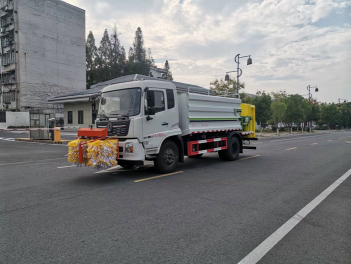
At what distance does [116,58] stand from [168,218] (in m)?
65.2

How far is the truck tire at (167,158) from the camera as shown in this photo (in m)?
8.45

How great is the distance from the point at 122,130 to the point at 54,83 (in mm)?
49413

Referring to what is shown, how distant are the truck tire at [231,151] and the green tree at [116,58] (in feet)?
177

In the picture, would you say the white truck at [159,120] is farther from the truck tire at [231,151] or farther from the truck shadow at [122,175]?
the truck tire at [231,151]

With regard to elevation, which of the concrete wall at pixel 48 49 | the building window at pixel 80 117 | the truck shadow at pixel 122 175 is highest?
the concrete wall at pixel 48 49

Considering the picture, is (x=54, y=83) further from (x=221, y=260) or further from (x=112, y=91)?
(x=221, y=260)

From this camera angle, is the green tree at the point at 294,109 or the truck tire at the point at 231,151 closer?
the truck tire at the point at 231,151

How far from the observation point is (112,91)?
332 inches

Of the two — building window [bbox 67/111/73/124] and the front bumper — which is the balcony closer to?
building window [bbox 67/111/73/124]

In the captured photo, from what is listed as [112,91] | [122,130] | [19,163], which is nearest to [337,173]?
[122,130]

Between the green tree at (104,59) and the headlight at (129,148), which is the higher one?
the green tree at (104,59)

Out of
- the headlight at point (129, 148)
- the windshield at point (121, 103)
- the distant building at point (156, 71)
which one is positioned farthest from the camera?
the distant building at point (156, 71)

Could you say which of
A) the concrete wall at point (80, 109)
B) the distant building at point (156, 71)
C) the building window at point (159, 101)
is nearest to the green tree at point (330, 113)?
the distant building at point (156, 71)

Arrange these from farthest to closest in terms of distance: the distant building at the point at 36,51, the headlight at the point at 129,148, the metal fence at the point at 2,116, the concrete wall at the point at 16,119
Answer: the distant building at the point at 36,51 → the concrete wall at the point at 16,119 → the metal fence at the point at 2,116 → the headlight at the point at 129,148
